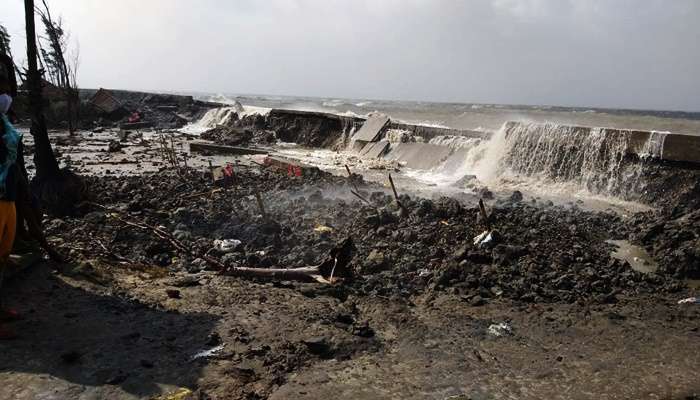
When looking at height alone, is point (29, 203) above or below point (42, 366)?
above

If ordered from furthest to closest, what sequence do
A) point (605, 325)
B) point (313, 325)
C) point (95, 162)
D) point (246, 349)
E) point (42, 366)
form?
point (95, 162), point (605, 325), point (313, 325), point (246, 349), point (42, 366)

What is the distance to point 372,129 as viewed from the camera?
1962 centimetres

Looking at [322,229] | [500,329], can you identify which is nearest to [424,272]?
[500,329]

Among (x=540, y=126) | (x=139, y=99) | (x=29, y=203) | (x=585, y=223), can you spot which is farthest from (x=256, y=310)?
(x=139, y=99)

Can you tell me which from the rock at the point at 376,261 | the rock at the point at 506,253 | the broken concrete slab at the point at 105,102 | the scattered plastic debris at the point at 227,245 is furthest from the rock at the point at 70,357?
the broken concrete slab at the point at 105,102

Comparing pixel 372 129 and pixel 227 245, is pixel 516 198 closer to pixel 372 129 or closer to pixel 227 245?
pixel 227 245

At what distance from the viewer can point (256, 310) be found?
15.2 ft

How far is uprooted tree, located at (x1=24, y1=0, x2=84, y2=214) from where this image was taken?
7.37 m

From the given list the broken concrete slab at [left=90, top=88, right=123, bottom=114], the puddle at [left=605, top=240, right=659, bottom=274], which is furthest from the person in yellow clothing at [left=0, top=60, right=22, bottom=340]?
the broken concrete slab at [left=90, top=88, right=123, bottom=114]

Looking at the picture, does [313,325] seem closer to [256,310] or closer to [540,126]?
[256,310]

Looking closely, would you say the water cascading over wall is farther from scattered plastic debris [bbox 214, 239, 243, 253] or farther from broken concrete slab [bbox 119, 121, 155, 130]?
broken concrete slab [bbox 119, 121, 155, 130]

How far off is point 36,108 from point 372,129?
44.2 feet

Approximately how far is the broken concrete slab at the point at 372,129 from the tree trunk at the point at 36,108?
12.8m

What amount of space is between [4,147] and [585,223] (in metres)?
8.06
